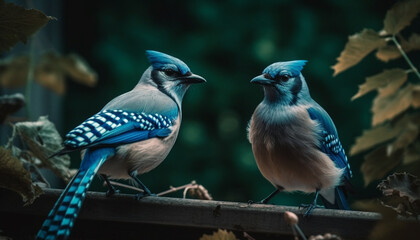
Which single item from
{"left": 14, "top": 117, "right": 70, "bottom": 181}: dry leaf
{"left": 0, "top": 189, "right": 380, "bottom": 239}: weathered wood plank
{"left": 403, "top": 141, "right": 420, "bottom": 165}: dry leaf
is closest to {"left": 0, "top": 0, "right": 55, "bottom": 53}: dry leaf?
{"left": 0, "top": 189, "right": 380, "bottom": 239}: weathered wood plank

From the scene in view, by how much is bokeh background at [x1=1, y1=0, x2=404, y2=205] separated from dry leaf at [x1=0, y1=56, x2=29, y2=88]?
831mm

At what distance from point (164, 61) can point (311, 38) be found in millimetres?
1796

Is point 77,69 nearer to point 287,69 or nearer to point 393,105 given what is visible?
point 287,69

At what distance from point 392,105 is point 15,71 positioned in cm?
182

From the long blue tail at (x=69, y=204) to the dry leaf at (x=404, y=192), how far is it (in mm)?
680

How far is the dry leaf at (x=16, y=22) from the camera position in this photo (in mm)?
1298

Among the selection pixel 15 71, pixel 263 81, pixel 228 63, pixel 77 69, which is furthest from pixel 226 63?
pixel 263 81

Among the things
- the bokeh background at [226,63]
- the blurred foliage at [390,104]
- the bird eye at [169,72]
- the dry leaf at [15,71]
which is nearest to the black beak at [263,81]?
the bird eye at [169,72]

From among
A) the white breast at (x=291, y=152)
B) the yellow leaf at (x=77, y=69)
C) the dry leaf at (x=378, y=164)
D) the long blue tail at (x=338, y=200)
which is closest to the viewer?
the dry leaf at (x=378, y=164)

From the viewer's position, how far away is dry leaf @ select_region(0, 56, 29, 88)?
2557 mm

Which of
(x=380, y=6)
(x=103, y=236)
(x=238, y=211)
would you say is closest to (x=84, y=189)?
(x=103, y=236)

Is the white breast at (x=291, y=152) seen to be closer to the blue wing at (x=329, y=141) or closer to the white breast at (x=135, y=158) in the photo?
the blue wing at (x=329, y=141)

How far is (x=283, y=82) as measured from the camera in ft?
6.30

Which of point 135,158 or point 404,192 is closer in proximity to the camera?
point 404,192
